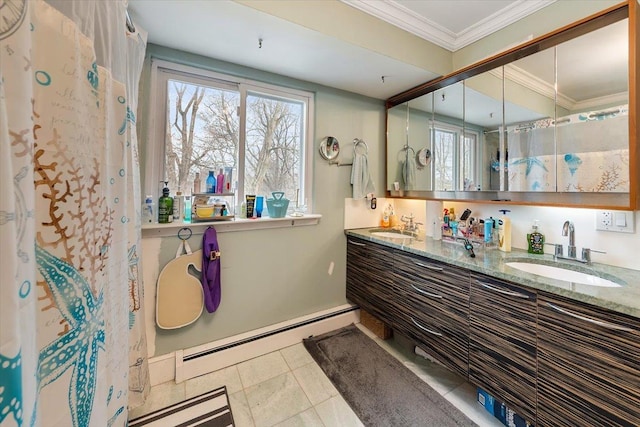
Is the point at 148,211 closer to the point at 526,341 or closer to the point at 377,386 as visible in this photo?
the point at 377,386

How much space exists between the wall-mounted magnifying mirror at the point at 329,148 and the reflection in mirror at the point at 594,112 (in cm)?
147

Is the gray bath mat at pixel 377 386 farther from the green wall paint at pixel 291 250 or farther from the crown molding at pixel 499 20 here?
the crown molding at pixel 499 20

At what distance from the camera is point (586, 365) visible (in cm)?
96

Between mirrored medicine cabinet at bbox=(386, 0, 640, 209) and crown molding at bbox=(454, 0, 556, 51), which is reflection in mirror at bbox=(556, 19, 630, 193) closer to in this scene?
mirrored medicine cabinet at bbox=(386, 0, 640, 209)

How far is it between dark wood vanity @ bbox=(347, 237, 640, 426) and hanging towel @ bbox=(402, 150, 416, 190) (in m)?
0.81

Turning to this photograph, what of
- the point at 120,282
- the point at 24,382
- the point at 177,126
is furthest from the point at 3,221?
the point at 177,126

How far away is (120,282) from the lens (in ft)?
2.87

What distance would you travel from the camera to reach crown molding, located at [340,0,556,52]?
5.23ft

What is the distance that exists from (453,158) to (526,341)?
131 cm

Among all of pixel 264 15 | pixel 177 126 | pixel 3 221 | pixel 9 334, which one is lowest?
pixel 9 334

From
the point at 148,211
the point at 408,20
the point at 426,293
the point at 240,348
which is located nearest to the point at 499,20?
the point at 408,20

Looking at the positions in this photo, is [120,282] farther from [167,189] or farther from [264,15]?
[264,15]

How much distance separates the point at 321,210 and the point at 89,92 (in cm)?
173

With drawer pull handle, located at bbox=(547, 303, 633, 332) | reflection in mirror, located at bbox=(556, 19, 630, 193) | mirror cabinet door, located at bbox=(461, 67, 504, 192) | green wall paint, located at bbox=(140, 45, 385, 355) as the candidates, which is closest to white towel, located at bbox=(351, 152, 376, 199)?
green wall paint, located at bbox=(140, 45, 385, 355)
